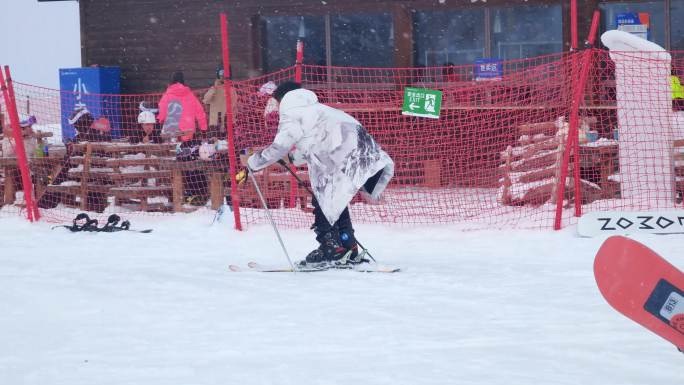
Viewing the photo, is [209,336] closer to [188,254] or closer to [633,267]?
[633,267]

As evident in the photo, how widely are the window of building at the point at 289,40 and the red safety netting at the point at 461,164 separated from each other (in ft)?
7.61

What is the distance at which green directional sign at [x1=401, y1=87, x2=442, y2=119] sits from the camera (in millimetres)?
10102

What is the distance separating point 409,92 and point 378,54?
5.85 m

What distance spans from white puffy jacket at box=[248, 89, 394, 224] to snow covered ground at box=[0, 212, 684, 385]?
2.14 ft

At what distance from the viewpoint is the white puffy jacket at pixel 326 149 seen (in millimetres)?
7145

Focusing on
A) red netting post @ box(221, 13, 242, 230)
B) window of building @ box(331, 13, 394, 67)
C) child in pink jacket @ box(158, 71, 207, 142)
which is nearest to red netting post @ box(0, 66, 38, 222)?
child in pink jacket @ box(158, 71, 207, 142)

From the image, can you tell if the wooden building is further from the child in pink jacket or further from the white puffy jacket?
the white puffy jacket

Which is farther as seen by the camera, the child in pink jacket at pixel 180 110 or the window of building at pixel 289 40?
the window of building at pixel 289 40

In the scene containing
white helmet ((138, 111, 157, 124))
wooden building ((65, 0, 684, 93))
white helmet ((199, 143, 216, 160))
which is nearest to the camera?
white helmet ((199, 143, 216, 160))

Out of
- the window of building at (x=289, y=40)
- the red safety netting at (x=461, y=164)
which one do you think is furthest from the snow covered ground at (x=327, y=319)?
the window of building at (x=289, y=40)

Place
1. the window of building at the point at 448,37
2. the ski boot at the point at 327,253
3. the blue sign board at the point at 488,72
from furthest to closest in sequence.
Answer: the window of building at the point at 448,37 < the blue sign board at the point at 488,72 < the ski boot at the point at 327,253

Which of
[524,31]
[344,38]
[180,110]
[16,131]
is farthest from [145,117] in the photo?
[524,31]

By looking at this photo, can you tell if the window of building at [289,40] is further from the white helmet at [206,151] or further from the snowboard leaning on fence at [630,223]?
the snowboard leaning on fence at [630,223]

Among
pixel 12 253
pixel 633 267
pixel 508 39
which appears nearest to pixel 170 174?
pixel 12 253
